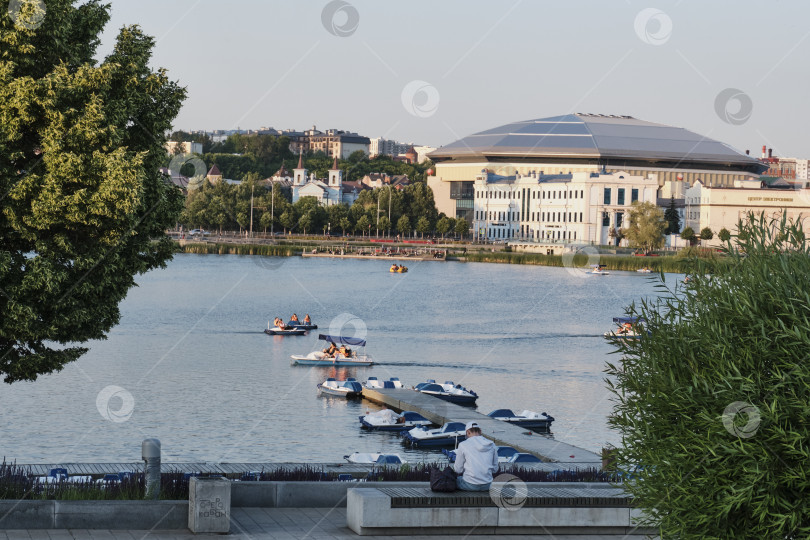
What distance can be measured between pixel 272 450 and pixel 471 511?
12799 mm

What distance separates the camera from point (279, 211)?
5758 inches

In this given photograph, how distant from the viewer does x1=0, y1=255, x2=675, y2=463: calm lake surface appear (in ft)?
80.4

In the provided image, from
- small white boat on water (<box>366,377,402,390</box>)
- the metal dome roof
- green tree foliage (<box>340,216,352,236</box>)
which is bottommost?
small white boat on water (<box>366,377,402,390</box>)

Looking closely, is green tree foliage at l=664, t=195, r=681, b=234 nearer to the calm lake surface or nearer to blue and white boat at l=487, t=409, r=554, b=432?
the calm lake surface

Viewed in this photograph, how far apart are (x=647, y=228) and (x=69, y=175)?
118m

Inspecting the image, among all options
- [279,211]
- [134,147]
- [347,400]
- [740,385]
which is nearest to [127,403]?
[347,400]

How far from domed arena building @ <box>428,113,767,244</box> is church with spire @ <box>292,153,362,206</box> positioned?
14487 millimetres

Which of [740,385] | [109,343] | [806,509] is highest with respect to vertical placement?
[740,385]

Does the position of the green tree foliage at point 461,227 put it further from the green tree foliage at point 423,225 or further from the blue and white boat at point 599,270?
the blue and white boat at point 599,270

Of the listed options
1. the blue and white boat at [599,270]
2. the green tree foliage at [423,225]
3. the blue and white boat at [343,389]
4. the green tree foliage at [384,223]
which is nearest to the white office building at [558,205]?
the green tree foliage at [423,225]

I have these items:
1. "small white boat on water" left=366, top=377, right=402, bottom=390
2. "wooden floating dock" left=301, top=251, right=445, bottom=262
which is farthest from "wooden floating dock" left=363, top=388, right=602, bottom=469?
"wooden floating dock" left=301, top=251, right=445, bottom=262

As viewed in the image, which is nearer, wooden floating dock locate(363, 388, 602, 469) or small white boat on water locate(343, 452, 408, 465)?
small white boat on water locate(343, 452, 408, 465)

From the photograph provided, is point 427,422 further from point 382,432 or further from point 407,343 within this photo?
Answer: point 407,343

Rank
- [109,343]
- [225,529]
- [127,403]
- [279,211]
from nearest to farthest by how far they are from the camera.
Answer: [225,529], [127,403], [109,343], [279,211]
